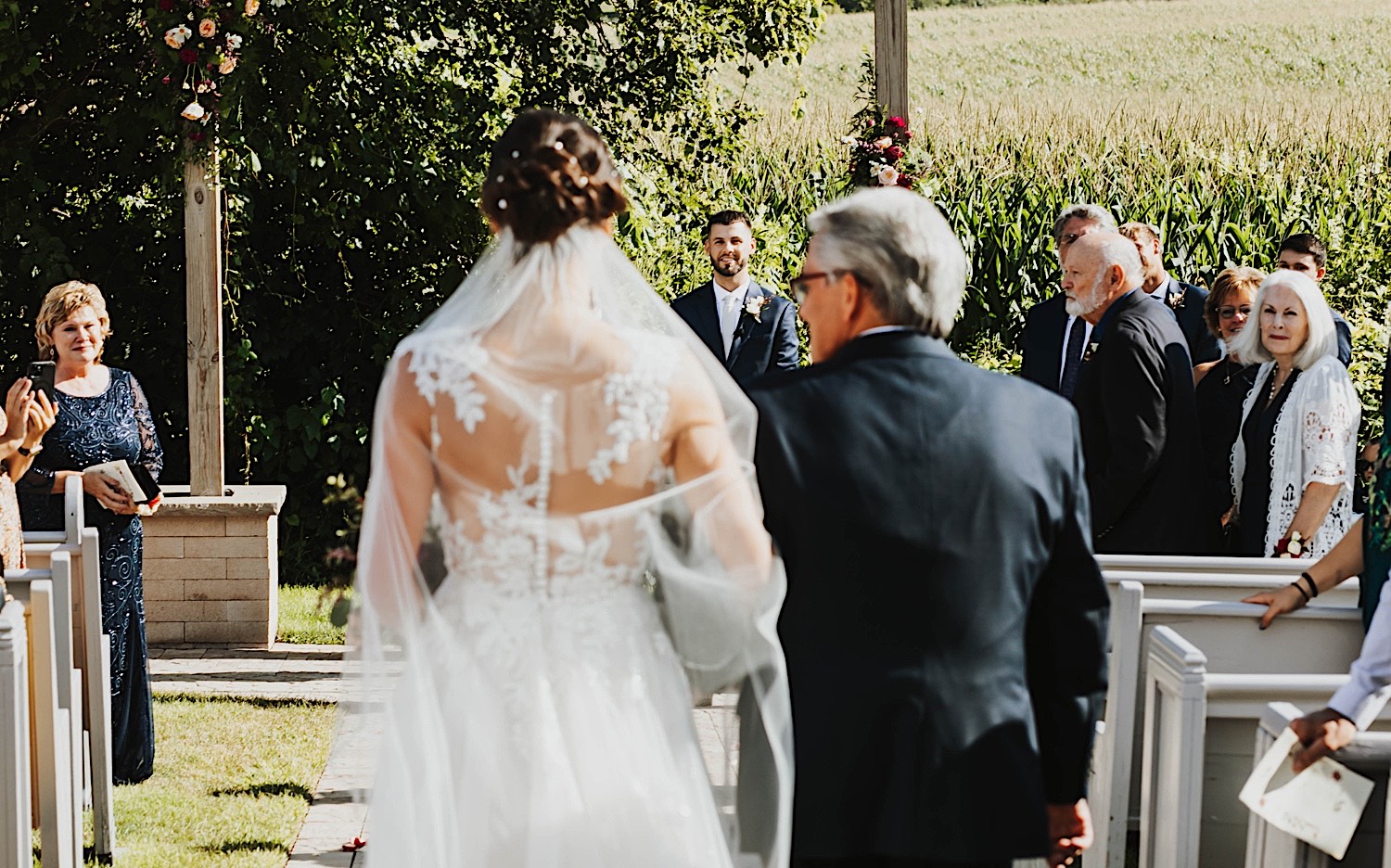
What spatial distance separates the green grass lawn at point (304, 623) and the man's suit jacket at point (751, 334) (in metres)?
2.04

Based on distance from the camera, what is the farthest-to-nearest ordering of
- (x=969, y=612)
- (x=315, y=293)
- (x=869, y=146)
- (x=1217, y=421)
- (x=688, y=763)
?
(x=315, y=293) → (x=869, y=146) → (x=1217, y=421) → (x=688, y=763) → (x=969, y=612)

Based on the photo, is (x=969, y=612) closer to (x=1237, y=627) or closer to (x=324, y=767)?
(x=1237, y=627)

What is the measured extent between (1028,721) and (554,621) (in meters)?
0.77

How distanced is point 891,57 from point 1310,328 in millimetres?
3610

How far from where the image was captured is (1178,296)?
6.95 meters

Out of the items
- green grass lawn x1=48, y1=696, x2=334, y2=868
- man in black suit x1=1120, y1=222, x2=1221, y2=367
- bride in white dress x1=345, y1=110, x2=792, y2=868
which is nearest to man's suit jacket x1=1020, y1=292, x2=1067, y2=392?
man in black suit x1=1120, y1=222, x2=1221, y2=367

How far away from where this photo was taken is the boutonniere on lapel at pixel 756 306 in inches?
280

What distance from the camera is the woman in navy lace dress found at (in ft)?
16.7

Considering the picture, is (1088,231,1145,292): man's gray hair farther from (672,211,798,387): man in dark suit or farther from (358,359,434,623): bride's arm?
(358,359,434,623): bride's arm

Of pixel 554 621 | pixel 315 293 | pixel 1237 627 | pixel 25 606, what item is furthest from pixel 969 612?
pixel 315 293

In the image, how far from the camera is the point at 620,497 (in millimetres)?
2541

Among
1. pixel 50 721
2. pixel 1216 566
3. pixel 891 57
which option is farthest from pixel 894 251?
pixel 891 57

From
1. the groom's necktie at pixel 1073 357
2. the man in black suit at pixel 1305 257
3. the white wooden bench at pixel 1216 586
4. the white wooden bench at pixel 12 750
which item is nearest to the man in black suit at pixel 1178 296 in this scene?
the man in black suit at pixel 1305 257

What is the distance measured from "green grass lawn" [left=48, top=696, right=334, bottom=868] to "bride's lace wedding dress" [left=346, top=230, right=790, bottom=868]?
88.9 inches
